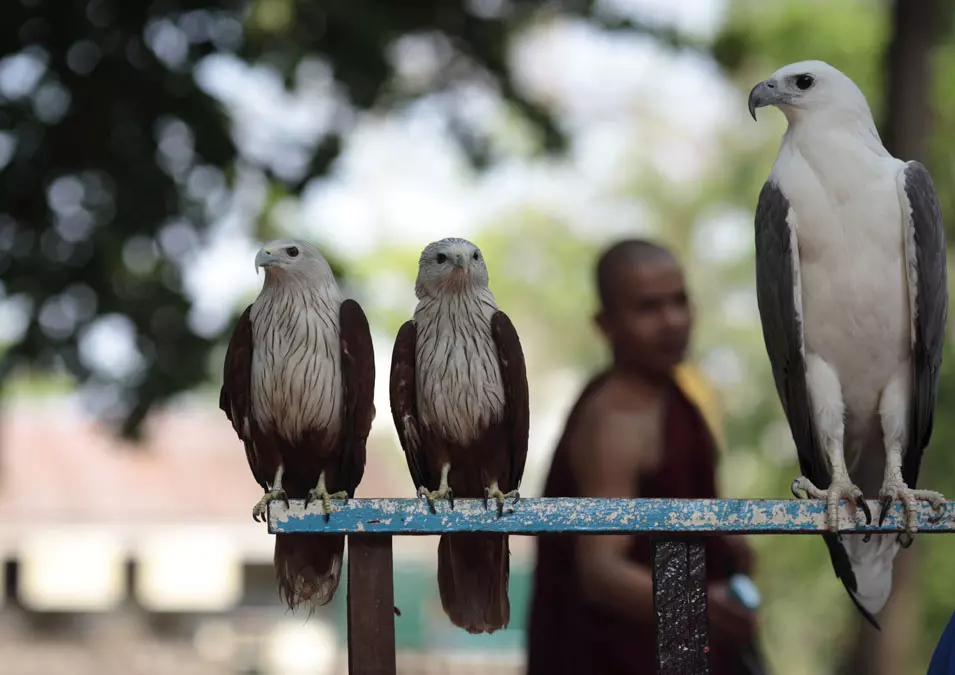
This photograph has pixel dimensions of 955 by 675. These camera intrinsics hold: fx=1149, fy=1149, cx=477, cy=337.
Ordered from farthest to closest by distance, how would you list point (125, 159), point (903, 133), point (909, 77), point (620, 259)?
point (909, 77)
point (903, 133)
point (125, 159)
point (620, 259)

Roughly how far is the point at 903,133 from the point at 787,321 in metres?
4.11

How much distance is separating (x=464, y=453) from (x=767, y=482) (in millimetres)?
14151

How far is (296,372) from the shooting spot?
2225 millimetres

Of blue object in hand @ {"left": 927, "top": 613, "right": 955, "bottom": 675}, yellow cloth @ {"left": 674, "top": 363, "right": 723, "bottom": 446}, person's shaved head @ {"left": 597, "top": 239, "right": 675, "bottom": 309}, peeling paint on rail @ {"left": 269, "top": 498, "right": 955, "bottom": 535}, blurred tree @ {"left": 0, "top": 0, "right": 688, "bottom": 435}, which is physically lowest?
blue object in hand @ {"left": 927, "top": 613, "right": 955, "bottom": 675}

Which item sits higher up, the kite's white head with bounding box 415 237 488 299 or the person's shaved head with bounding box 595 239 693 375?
the person's shaved head with bounding box 595 239 693 375

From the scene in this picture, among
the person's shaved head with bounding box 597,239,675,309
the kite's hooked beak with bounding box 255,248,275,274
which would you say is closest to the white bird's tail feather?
the kite's hooked beak with bounding box 255,248,275,274

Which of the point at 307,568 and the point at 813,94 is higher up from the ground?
the point at 813,94

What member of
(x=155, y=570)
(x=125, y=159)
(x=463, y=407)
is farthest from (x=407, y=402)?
(x=155, y=570)

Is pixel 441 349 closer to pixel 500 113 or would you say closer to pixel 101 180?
pixel 101 180

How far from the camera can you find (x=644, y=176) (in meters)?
21.7

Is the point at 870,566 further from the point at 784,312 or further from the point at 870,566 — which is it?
the point at 784,312

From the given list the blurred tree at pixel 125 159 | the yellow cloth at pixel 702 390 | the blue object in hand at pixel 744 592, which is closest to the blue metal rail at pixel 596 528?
the blue object in hand at pixel 744 592

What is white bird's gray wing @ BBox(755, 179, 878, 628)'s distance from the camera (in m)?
2.55

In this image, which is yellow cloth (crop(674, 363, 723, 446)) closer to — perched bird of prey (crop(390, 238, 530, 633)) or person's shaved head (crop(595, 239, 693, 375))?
person's shaved head (crop(595, 239, 693, 375))
